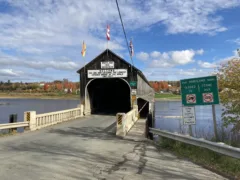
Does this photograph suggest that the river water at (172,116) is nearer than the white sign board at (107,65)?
Yes

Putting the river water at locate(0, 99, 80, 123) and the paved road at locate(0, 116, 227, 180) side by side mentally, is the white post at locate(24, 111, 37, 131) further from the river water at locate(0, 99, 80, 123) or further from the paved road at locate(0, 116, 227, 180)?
the river water at locate(0, 99, 80, 123)

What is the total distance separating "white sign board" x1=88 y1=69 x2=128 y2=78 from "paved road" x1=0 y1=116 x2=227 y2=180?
13931 mm

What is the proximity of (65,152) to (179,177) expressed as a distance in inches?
160

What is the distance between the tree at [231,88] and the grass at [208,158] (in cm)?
380

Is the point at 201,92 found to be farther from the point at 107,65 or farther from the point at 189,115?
the point at 107,65

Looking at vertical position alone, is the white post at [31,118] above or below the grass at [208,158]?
above

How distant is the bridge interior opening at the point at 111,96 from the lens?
2855 cm

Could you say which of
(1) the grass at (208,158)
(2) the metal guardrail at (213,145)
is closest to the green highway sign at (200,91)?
(2) the metal guardrail at (213,145)

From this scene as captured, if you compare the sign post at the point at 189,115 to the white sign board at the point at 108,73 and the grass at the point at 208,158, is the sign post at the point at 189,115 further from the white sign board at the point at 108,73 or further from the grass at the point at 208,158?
the white sign board at the point at 108,73

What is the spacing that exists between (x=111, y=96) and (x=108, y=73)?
42.1 feet

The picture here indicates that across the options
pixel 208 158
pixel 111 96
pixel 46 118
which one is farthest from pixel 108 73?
pixel 208 158

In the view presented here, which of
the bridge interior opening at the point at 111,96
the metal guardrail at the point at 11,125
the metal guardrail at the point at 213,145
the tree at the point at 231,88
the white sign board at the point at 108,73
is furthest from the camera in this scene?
the bridge interior opening at the point at 111,96

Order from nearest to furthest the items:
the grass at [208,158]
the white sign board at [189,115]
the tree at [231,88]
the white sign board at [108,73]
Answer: the grass at [208,158]
the white sign board at [189,115]
the tree at [231,88]
the white sign board at [108,73]

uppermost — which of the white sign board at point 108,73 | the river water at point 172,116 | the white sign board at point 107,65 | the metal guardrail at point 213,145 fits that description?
the white sign board at point 107,65
